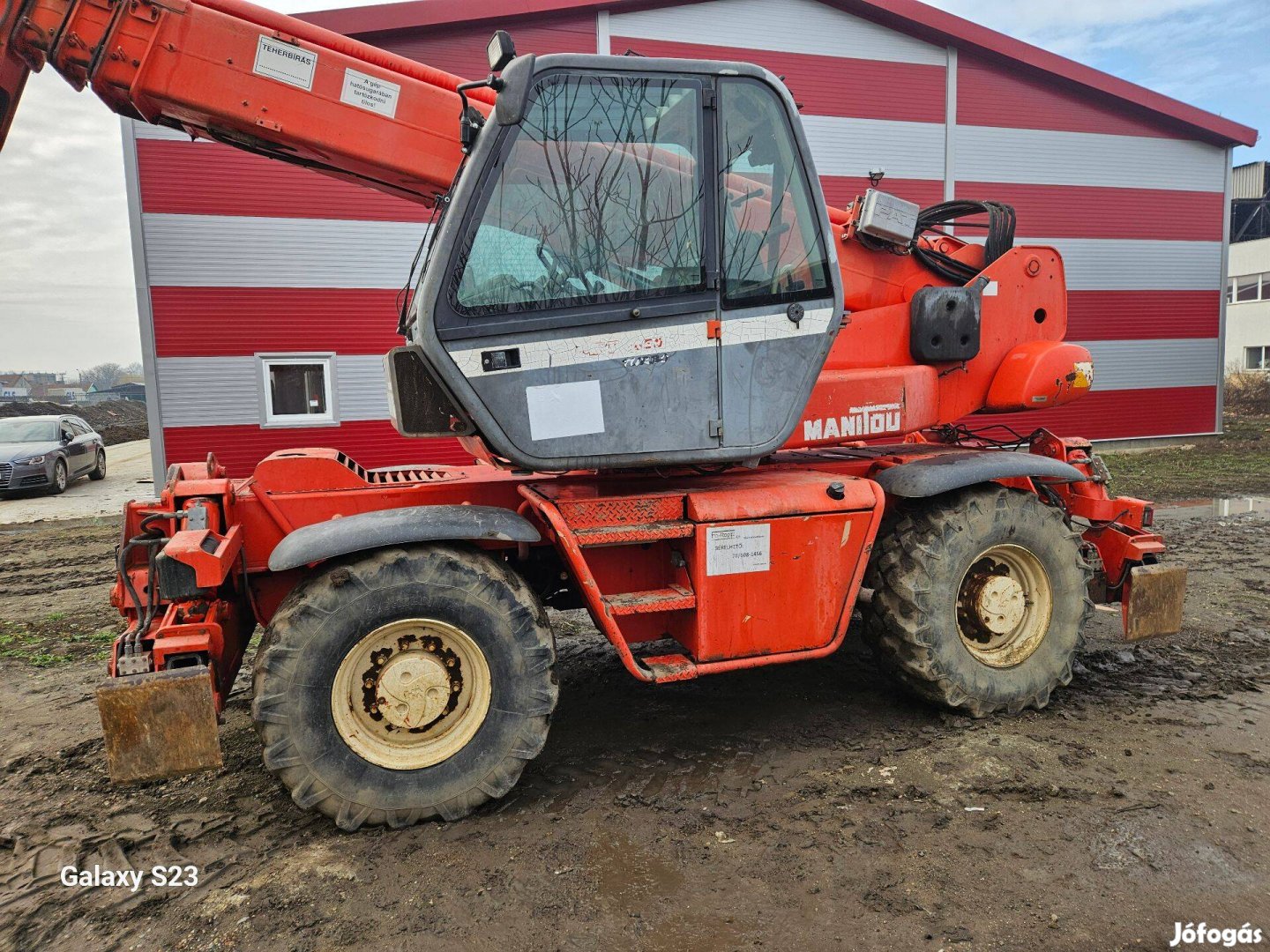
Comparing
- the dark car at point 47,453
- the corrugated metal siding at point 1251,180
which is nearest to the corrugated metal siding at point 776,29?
the dark car at point 47,453

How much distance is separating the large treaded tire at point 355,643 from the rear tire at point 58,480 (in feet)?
48.4

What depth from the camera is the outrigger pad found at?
3.00m

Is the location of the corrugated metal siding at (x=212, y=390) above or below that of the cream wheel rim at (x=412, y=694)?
above

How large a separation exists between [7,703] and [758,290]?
4.99 m

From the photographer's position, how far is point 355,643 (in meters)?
3.41

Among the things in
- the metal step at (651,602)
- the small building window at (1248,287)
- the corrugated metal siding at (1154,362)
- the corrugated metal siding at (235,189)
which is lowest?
the metal step at (651,602)

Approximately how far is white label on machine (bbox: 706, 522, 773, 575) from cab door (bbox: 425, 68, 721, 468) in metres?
0.41

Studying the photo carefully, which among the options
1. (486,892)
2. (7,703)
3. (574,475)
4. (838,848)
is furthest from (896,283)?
(7,703)

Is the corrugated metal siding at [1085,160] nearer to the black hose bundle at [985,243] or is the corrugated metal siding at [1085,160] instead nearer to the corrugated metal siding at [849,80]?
the corrugated metal siding at [849,80]

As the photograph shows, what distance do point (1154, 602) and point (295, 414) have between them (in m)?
12.3

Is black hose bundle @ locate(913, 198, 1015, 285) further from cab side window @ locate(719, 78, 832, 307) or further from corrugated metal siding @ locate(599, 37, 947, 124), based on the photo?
corrugated metal siding @ locate(599, 37, 947, 124)

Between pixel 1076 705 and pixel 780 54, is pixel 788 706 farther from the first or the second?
pixel 780 54

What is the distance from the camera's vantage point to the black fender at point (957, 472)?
426cm

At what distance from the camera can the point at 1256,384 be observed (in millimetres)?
29562
